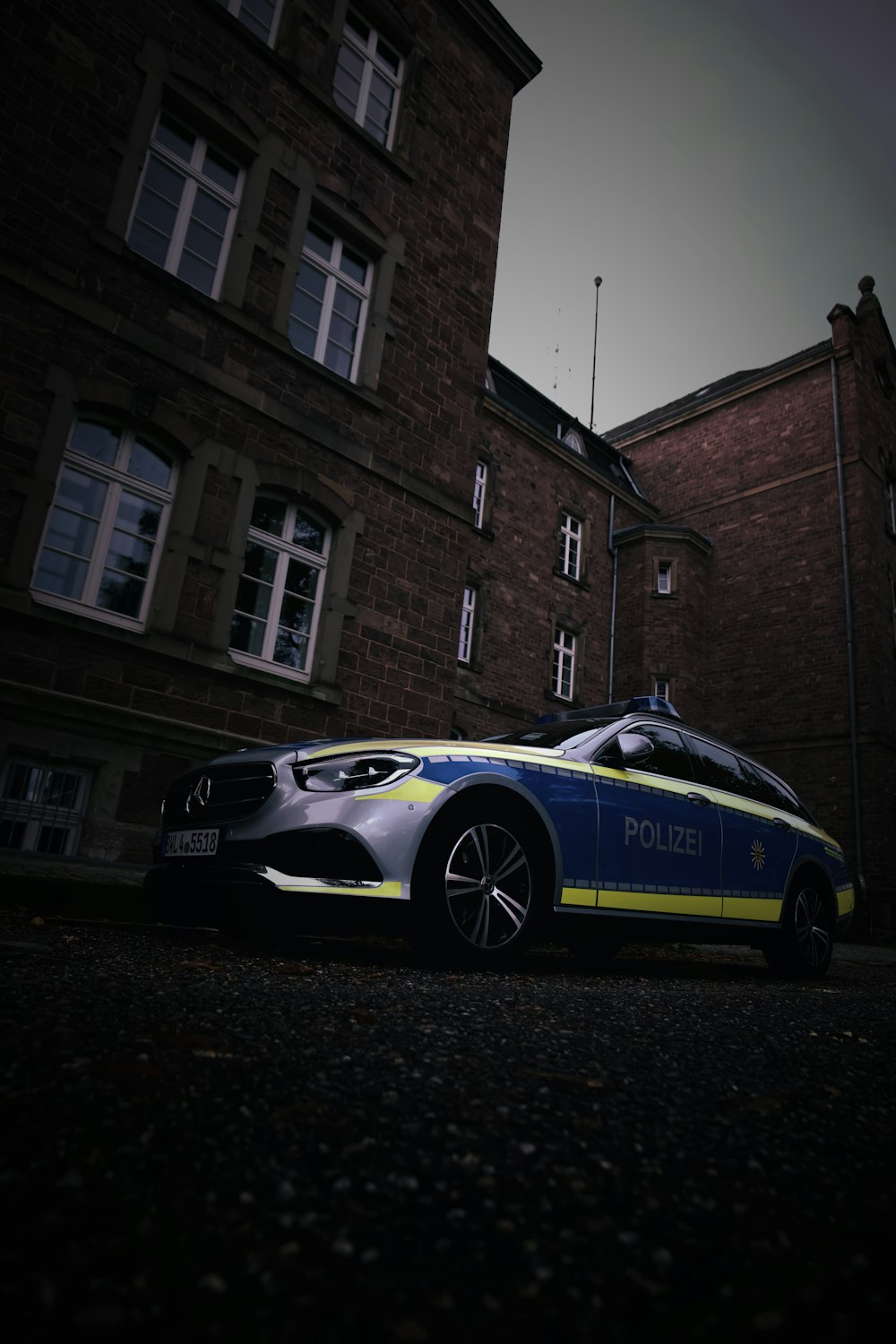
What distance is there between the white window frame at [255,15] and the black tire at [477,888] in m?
9.75

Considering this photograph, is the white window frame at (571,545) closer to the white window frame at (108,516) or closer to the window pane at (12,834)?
the white window frame at (108,516)

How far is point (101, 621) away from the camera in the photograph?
Answer: 6.96 metres

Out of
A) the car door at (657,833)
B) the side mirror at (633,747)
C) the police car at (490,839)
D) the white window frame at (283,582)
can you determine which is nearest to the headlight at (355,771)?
the police car at (490,839)

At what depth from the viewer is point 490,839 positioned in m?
4.06

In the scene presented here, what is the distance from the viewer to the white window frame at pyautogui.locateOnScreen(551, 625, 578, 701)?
842 inches

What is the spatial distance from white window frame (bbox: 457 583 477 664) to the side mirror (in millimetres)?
13622

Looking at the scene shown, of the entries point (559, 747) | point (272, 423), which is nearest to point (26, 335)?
point (272, 423)

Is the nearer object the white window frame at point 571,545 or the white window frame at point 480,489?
the white window frame at point 480,489

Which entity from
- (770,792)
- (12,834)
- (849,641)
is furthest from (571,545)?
(12,834)

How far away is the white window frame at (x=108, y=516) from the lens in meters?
6.96

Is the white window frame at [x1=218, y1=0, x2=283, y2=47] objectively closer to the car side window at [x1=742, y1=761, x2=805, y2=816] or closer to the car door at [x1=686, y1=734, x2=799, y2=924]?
the car door at [x1=686, y1=734, x2=799, y2=924]

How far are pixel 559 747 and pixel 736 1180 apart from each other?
3.52 metres

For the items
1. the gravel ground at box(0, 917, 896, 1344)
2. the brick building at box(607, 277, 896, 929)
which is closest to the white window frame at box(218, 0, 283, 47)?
the gravel ground at box(0, 917, 896, 1344)

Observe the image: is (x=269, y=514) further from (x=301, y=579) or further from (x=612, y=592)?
(x=612, y=592)
